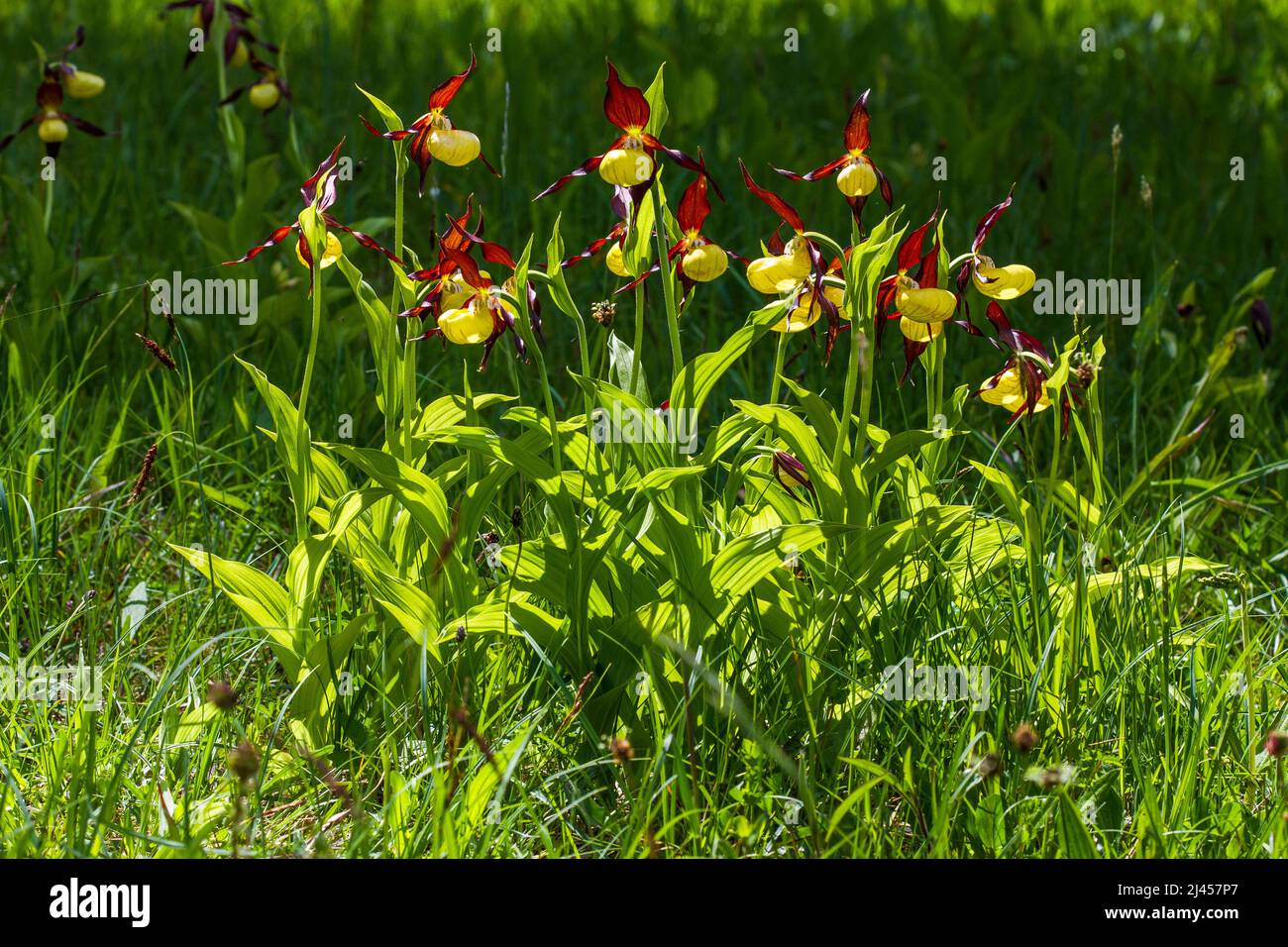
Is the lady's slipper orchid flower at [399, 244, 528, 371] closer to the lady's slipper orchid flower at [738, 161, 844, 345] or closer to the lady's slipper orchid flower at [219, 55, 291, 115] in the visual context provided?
the lady's slipper orchid flower at [738, 161, 844, 345]

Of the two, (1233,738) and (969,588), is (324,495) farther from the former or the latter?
(1233,738)

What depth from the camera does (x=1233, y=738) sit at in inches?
83.7

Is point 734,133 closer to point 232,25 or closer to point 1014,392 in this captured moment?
point 232,25

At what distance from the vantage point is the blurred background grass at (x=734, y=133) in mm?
3869

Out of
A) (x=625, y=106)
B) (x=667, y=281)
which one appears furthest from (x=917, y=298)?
(x=625, y=106)

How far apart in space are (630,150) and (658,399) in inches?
56.7

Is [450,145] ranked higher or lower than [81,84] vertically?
lower

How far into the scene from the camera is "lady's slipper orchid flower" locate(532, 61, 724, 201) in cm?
198

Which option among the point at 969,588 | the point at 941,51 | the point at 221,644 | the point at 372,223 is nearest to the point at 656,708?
the point at 969,588

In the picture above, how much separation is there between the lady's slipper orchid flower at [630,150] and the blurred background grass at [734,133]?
3.93 feet

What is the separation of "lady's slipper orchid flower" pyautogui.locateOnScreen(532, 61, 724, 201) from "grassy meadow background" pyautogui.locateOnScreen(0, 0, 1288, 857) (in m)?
0.63

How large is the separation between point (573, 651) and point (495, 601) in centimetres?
15

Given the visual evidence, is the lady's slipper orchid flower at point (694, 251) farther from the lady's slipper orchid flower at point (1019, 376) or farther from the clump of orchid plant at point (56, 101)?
the clump of orchid plant at point (56, 101)

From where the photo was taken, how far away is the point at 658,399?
341 cm
